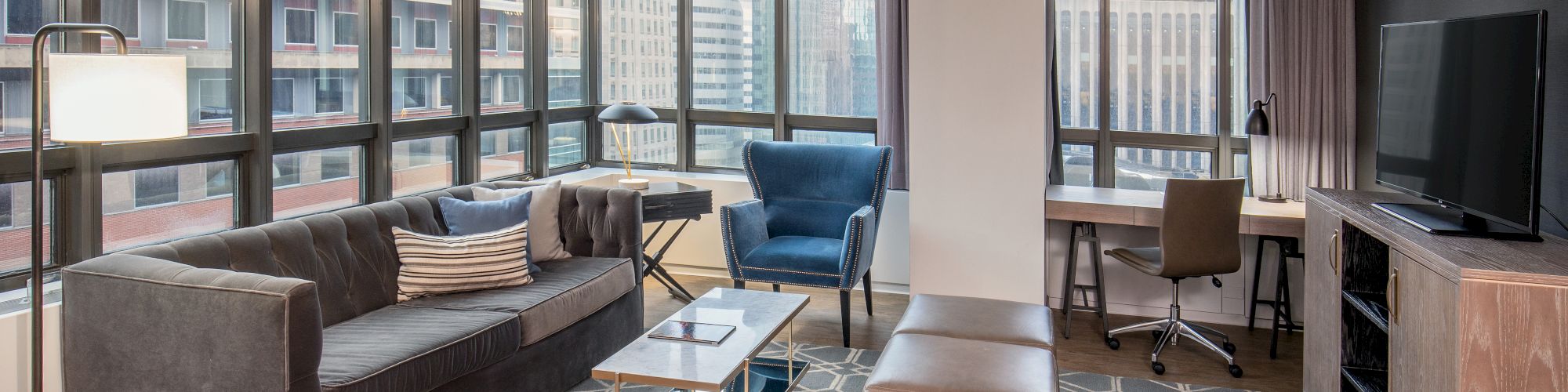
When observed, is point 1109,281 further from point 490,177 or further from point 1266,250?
point 490,177

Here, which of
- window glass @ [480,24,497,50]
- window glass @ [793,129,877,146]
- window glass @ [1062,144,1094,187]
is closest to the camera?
window glass @ [480,24,497,50]

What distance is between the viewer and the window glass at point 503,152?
5848 mm

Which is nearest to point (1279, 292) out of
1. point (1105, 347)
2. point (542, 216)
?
point (1105, 347)

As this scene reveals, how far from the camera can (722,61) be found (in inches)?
255

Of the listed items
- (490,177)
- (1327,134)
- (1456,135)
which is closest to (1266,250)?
(1327,134)

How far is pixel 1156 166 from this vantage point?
18.3ft

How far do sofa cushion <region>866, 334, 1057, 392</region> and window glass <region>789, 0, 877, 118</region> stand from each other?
9.78 feet

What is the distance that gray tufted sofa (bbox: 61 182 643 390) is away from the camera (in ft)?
9.39

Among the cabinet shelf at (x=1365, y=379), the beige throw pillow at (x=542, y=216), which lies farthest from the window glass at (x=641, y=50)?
the cabinet shelf at (x=1365, y=379)

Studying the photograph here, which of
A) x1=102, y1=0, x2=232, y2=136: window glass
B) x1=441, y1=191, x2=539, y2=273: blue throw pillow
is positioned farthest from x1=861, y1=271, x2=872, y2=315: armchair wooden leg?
x1=102, y1=0, x2=232, y2=136: window glass

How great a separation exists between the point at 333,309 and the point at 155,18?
119 centimetres

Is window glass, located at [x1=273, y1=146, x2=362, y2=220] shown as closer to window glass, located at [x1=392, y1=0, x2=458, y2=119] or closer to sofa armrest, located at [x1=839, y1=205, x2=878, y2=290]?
window glass, located at [x1=392, y1=0, x2=458, y2=119]

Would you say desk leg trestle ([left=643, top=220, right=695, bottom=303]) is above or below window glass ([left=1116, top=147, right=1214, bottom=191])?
below

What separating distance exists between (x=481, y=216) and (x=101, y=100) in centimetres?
176
